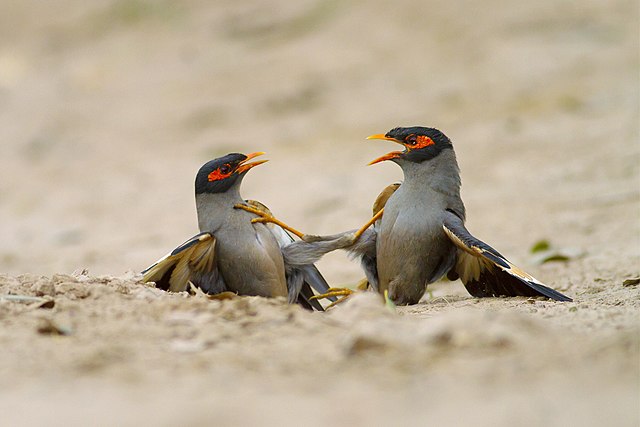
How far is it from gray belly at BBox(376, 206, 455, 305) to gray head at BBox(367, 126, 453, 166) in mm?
333

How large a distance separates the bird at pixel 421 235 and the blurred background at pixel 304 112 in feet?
6.94

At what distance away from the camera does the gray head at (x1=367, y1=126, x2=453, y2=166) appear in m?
5.92

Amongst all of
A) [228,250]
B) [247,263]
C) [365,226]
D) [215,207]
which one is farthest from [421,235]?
[215,207]

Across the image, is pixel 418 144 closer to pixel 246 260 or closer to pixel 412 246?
pixel 412 246

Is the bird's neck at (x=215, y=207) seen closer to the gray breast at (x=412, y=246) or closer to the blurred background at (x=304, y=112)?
the gray breast at (x=412, y=246)

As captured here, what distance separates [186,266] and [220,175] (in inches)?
24.7

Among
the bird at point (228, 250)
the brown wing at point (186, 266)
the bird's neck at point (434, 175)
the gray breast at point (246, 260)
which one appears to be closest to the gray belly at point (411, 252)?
the bird's neck at point (434, 175)

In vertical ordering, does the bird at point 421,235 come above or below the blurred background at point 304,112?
below

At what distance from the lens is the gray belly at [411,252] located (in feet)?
19.0

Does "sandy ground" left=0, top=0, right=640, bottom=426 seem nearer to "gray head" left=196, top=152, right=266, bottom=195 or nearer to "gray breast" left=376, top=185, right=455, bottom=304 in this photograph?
"gray breast" left=376, top=185, right=455, bottom=304

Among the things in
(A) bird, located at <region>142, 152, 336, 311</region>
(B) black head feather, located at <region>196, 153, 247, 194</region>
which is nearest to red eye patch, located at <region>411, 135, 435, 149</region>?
(A) bird, located at <region>142, 152, 336, 311</region>

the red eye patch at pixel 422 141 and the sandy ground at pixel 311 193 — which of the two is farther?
the red eye patch at pixel 422 141

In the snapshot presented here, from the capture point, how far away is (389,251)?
231 inches

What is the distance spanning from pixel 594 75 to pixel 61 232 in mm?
7948
